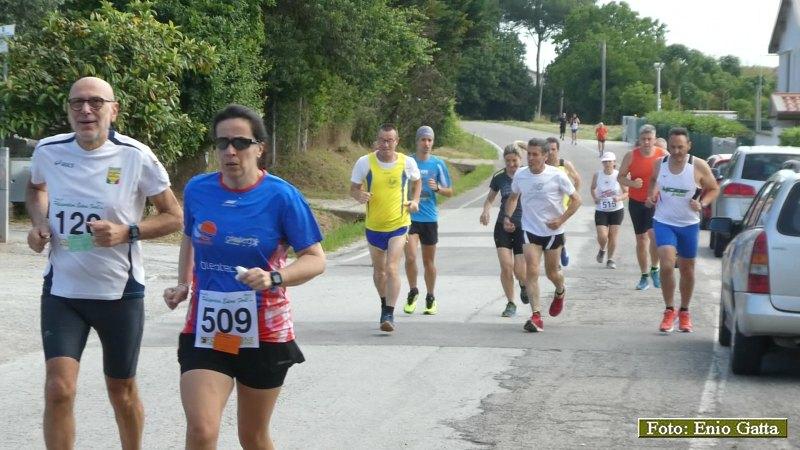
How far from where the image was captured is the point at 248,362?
208 inches

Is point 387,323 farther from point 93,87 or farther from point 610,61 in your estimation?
point 610,61

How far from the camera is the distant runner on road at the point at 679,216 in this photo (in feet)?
38.8

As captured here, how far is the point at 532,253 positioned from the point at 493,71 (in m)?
97.0

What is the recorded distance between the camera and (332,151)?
41625 millimetres

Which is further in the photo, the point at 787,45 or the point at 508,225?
the point at 787,45

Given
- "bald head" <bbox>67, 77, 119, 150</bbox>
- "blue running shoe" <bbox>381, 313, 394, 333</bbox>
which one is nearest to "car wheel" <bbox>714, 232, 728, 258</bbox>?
"blue running shoe" <bbox>381, 313, 394, 333</bbox>

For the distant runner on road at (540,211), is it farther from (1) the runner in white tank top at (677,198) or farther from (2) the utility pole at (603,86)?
(2) the utility pole at (603,86)

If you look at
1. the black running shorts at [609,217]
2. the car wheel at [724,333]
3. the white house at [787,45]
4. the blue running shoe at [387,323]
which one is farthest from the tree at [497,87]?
the car wheel at [724,333]

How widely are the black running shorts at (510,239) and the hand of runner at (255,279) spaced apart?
8388mm

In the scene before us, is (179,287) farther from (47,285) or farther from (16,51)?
(16,51)

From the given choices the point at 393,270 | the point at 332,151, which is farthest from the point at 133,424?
the point at 332,151

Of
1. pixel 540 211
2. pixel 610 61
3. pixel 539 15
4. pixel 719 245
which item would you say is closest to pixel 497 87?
pixel 610 61

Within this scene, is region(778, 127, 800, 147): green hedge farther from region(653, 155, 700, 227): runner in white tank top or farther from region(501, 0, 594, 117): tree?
region(501, 0, 594, 117): tree

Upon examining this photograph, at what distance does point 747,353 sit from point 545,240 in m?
3.10
